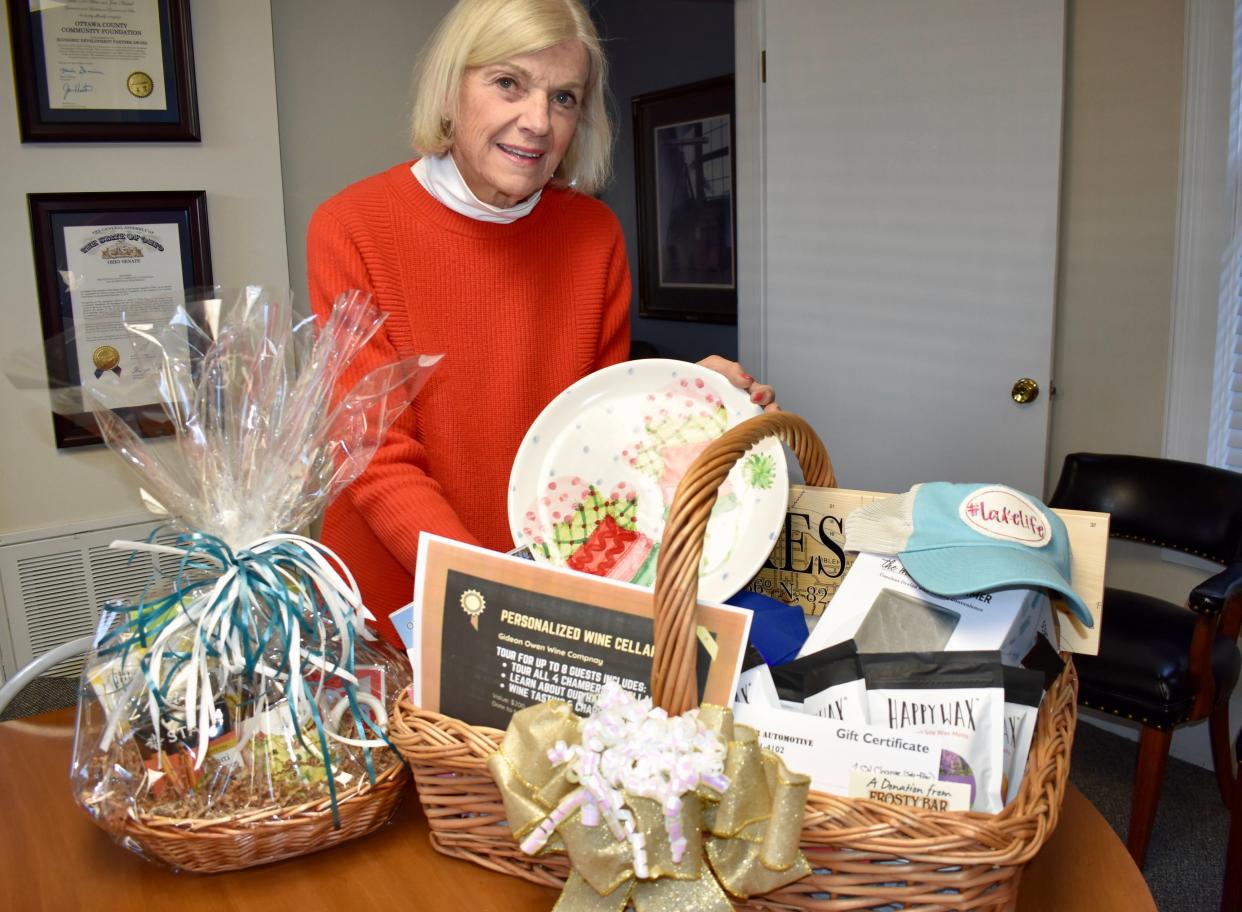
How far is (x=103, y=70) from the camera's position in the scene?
111 inches

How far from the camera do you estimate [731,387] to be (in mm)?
1232

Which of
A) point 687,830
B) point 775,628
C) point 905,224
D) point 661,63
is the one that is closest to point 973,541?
point 775,628

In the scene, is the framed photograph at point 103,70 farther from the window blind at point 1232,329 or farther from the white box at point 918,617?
the window blind at point 1232,329

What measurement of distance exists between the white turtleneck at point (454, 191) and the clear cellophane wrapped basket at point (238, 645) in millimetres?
476

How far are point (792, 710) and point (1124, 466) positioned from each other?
88.7 inches

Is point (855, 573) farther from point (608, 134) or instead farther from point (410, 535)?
point (608, 134)

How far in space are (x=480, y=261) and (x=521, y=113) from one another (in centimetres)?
24

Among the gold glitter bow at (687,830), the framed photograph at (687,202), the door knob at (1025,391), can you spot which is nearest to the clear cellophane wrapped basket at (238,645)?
the gold glitter bow at (687,830)

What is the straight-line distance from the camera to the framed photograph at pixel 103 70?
108 inches

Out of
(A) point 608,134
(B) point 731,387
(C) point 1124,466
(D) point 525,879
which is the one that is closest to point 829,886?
(D) point 525,879

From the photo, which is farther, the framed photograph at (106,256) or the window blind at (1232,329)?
the framed photograph at (106,256)

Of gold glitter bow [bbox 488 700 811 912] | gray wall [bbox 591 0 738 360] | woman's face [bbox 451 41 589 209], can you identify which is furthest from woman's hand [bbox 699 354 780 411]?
gray wall [bbox 591 0 738 360]

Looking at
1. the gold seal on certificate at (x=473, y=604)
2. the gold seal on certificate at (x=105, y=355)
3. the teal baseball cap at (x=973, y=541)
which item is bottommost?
the gold seal on certificate at (x=473, y=604)

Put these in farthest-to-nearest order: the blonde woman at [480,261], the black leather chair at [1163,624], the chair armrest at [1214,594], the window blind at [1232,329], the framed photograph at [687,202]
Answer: the framed photograph at [687,202] → the window blind at [1232,329] → the black leather chair at [1163,624] → the chair armrest at [1214,594] → the blonde woman at [480,261]
